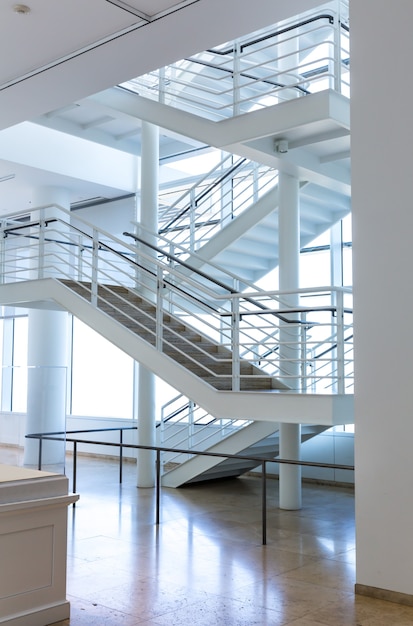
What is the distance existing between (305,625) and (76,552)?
2.64 meters

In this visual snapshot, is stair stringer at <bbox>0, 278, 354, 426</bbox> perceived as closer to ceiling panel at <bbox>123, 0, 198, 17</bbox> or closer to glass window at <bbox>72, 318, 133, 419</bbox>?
ceiling panel at <bbox>123, 0, 198, 17</bbox>

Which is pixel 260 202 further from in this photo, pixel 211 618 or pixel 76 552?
pixel 211 618

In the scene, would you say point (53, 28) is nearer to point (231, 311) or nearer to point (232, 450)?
point (231, 311)

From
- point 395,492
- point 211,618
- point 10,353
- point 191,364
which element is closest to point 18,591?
point 211,618

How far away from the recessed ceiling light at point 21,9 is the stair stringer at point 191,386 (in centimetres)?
394

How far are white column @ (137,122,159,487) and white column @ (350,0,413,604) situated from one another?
5084 millimetres

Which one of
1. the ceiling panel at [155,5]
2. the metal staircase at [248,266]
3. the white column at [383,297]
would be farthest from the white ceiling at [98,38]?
the metal staircase at [248,266]

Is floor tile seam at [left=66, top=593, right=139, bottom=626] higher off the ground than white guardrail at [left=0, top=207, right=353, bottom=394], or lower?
lower

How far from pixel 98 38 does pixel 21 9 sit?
79 cm

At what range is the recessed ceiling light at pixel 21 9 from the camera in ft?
19.6

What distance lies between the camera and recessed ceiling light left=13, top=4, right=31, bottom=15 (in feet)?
19.6

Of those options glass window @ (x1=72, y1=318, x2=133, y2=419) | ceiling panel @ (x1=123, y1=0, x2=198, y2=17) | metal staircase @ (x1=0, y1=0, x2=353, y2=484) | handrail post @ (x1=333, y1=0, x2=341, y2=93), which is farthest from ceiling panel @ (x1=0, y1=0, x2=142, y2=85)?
glass window @ (x1=72, y1=318, x2=133, y2=419)

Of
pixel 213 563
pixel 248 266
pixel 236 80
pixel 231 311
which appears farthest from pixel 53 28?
pixel 248 266

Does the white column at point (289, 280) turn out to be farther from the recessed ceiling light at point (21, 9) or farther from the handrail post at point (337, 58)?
the recessed ceiling light at point (21, 9)
